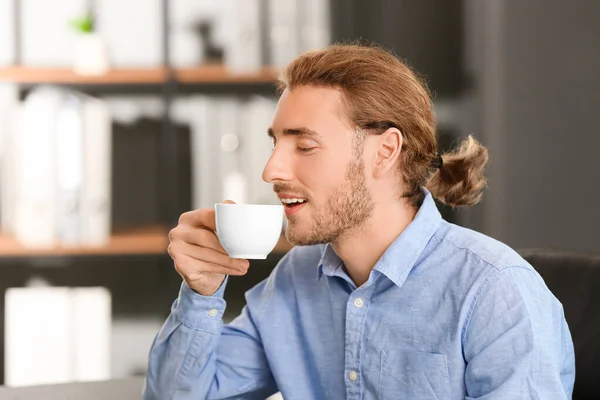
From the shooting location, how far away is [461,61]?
102 inches

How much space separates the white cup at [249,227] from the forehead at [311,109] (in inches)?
9.2

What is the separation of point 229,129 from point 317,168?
4.60 feet

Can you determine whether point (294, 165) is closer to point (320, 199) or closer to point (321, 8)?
point (320, 199)

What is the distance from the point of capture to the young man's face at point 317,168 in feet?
4.26

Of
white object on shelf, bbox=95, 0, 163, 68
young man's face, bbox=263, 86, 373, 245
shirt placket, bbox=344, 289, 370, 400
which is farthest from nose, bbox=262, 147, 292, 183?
white object on shelf, bbox=95, 0, 163, 68

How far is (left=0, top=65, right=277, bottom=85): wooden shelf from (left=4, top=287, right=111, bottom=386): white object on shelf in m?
0.62

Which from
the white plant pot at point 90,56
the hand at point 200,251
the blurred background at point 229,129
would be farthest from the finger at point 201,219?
the white plant pot at point 90,56

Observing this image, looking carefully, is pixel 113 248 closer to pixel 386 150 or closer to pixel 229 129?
pixel 229 129

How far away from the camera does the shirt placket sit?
49.8 inches

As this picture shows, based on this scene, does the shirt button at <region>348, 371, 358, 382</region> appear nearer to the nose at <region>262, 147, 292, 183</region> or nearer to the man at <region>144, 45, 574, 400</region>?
the man at <region>144, 45, 574, 400</region>

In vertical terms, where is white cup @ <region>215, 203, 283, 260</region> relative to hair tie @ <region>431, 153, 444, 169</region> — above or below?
below

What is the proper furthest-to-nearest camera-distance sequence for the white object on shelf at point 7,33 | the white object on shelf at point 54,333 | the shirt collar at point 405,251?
the white object on shelf at point 7,33
the white object on shelf at point 54,333
the shirt collar at point 405,251

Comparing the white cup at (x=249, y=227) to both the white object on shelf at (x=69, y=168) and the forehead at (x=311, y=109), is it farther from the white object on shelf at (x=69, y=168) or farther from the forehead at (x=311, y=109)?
the white object on shelf at (x=69, y=168)

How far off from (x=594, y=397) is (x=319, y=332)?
42 cm
